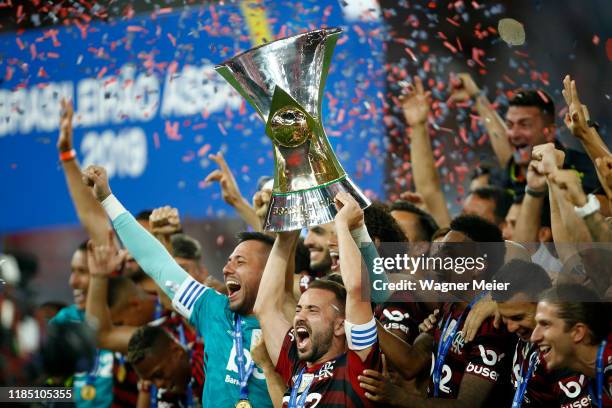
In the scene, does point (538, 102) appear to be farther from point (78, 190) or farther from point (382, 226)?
point (78, 190)

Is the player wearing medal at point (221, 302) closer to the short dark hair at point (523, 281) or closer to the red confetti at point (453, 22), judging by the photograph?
the short dark hair at point (523, 281)

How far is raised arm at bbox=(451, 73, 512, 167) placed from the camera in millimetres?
5695

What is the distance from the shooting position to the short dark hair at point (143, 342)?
16.3 feet

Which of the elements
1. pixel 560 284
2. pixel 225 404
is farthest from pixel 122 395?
pixel 560 284

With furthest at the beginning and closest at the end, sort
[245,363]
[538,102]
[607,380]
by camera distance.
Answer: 1. [538,102]
2. [245,363]
3. [607,380]

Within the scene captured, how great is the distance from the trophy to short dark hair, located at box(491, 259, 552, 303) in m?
0.65

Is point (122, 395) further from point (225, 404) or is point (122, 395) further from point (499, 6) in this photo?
point (499, 6)

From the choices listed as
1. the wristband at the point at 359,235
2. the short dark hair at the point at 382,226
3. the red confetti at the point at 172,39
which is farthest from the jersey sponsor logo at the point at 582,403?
the red confetti at the point at 172,39

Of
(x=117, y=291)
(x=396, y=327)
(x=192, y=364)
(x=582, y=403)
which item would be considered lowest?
(x=192, y=364)

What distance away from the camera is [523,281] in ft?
12.8

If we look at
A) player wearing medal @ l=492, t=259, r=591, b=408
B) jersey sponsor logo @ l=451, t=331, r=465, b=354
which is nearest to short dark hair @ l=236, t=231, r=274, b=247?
jersey sponsor logo @ l=451, t=331, r=465, b=354

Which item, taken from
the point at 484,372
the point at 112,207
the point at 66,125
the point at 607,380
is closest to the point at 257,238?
the point at 112,207

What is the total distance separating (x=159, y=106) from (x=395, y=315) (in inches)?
112

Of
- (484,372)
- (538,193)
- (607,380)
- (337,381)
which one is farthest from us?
(538,193)
